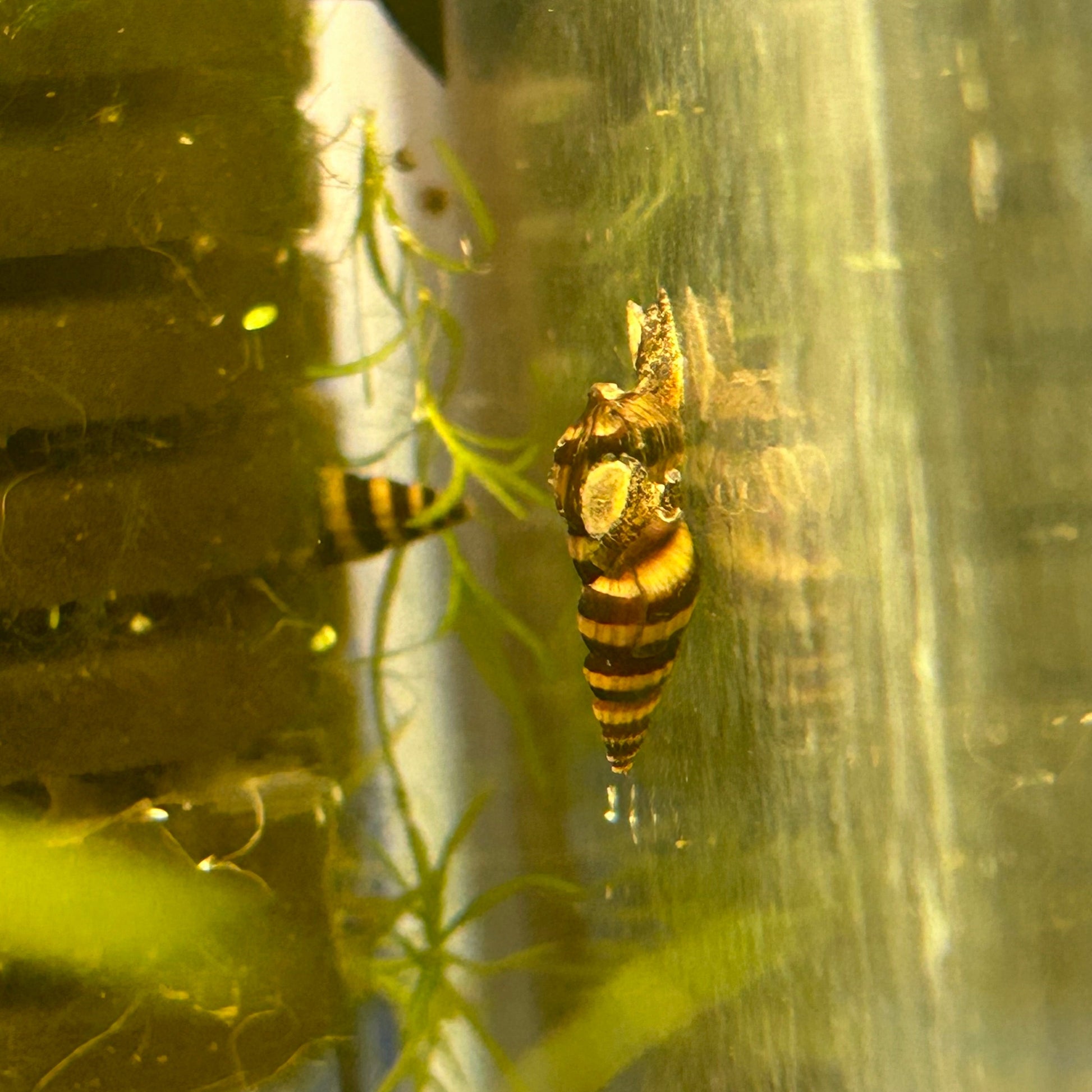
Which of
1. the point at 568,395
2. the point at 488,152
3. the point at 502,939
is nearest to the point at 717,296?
the point at 568,395

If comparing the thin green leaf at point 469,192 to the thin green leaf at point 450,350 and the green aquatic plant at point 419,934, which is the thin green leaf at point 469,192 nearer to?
the thin green leaf at point 450,350

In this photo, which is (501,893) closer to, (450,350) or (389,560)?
(389,560)

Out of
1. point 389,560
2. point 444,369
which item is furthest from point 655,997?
point 444,369

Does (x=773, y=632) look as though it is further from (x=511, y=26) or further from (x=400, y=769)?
(x=511, y=26)

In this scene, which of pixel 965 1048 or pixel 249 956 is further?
pixel 249 956

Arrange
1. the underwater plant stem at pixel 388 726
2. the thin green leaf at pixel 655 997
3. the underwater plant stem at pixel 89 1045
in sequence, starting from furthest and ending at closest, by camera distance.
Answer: the underwater plant stem at pixel 388 726, the underwater plant stem at pixel 89 1045, the thin green leaf at pixel 655 997

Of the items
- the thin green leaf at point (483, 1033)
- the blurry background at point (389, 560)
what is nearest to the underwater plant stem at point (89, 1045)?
the blurry background at point (389, 560)

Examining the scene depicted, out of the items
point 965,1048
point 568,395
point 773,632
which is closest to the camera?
point 965,1048
